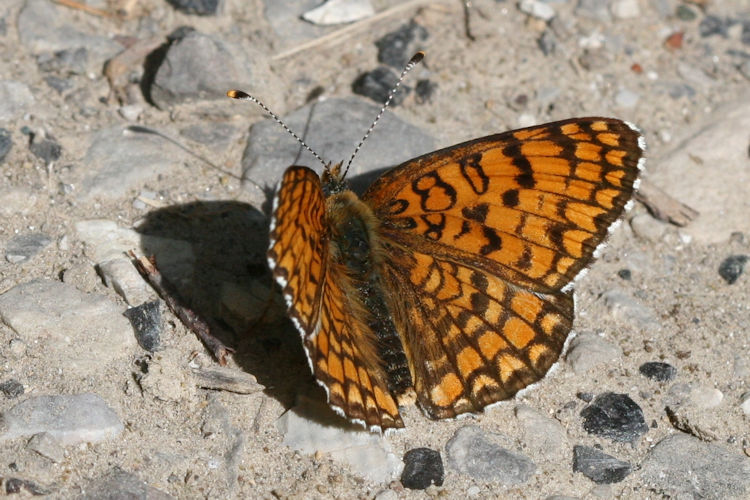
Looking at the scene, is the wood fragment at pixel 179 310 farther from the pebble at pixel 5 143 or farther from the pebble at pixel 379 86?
the pebble at pixel 379 86

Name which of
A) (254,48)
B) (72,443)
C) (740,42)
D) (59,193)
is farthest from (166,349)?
(740,42)

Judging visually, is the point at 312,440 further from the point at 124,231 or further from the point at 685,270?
the point at 685,270

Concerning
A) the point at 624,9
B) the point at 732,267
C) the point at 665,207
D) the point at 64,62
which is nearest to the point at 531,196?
the point at 665,207

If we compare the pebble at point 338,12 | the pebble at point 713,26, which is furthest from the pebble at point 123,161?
the pebble at point 713,26

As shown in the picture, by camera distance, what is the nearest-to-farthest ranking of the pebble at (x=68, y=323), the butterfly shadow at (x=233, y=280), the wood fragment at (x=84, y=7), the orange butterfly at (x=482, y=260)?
1. the orange butterfly at (x=482, y=260)
2. the pebble at (x=68, y=323)
3. the butterfly shadow at (x=233, y=280)
4. the wood fragment at (x=84, y=7)

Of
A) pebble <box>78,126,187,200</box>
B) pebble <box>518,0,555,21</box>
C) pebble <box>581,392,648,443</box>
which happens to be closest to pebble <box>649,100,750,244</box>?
pebble <box>518,0,555,21</box>

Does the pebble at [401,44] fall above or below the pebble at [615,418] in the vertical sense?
above
